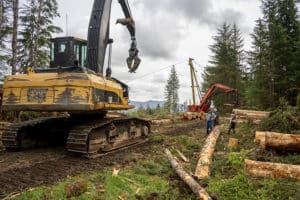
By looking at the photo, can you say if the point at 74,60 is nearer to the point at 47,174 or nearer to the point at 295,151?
the point at 47,174

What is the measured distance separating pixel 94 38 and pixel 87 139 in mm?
3262

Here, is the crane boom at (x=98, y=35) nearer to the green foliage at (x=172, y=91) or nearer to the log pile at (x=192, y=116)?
the log pile at (x=192, y=116)

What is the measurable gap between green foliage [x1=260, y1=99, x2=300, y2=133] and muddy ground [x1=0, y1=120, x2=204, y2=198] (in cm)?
392

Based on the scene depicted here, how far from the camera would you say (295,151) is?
7.58 m

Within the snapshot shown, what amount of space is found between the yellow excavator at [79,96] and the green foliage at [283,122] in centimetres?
481

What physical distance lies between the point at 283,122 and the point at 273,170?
3411 millimetres

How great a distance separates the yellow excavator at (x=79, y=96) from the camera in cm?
798

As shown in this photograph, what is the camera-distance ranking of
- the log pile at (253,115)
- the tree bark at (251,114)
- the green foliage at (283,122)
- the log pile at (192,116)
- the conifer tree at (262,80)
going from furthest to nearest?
the log pile at (192,116) < the conifer tree at (262,80) < the tree bark at (251,114) < the log pile at (253,115) < the green foliage at (283,122)

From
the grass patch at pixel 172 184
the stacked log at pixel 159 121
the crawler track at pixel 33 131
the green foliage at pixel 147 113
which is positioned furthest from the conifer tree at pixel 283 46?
the crawler track at pixel 33 131

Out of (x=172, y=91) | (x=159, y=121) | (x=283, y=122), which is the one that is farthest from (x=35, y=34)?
(x=172, y=91)

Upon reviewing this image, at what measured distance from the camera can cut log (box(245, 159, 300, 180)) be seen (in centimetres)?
596

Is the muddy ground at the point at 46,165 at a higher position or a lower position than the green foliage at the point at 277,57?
lower

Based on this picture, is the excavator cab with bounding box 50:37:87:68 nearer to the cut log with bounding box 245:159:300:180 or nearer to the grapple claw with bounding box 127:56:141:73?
the grapple claw with bounding box 127:56:141:73

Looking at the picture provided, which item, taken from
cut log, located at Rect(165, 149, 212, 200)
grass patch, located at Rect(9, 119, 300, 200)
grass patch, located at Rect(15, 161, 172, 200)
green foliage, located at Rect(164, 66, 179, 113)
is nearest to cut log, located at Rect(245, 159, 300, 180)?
grass patch, located at Rect(9, 119, 300, 200)
